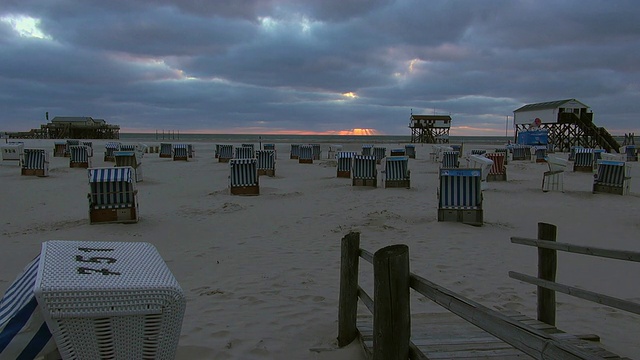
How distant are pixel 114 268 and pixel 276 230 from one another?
569 centimetres

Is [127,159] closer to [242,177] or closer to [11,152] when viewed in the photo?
[242,177]

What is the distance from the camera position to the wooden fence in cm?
170

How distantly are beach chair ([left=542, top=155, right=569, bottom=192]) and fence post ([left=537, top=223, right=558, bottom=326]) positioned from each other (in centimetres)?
1054

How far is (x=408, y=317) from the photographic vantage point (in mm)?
2633

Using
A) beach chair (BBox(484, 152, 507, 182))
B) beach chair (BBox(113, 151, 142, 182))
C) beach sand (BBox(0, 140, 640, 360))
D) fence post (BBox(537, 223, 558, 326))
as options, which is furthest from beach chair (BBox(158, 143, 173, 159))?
fence post (BBox(537, 223, 558, 326))

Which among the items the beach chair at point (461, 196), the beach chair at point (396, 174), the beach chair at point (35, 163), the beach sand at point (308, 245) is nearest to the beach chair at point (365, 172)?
the beach chair at point (396, 174)

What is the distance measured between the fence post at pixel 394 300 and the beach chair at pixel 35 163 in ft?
55.8

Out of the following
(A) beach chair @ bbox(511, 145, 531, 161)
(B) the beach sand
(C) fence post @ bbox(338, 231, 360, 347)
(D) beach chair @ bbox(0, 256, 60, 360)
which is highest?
(A) beach chair @ bbox(511, 145, 531, 161)

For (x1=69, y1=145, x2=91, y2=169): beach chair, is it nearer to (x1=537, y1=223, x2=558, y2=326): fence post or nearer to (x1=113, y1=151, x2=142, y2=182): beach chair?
(x1=113, y1=151, x2=142, y2=182): beach chair

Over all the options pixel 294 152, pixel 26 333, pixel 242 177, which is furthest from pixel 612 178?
pixel 294 152

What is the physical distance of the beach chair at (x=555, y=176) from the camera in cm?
1346

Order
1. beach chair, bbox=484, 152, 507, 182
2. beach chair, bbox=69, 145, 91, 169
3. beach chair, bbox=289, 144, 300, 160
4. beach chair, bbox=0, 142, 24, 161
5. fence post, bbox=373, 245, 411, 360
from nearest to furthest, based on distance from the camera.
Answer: fence post, bbox=373, 245, 411, 360 → beach chair, bbox=484, 152, 507, 182 → beach chair, bbox=69, 145, 91, 169 → beach chair, bbox=0, 142, 24, 161 → beach chair, bbox=289, 144, 300, 160

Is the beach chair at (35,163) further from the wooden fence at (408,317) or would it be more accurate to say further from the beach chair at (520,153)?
the beach chair at (520,153)

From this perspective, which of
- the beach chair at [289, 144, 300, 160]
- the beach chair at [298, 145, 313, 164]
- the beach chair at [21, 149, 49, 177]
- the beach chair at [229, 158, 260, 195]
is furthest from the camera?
the beach chair at [289, 144, 300, 160]
